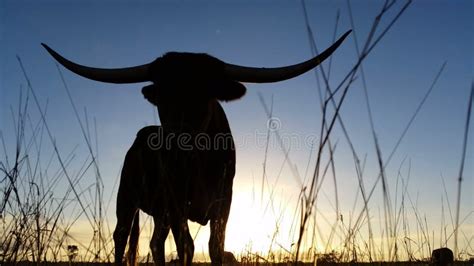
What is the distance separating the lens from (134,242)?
6.52 metres

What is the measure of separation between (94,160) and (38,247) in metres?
0.87

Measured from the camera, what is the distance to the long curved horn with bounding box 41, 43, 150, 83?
672 cm

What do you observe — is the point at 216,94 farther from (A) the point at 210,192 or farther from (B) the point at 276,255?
(B) the point at 276,255

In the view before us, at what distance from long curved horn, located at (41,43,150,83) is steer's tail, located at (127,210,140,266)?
175 cm

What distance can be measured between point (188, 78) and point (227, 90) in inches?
25.3

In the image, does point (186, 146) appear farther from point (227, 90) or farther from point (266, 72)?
point (266, 72)

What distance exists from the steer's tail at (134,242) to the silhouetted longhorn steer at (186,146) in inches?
0.9

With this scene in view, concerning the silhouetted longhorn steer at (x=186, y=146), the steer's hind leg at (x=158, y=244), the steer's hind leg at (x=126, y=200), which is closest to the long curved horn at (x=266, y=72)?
the silhouetted longhorn steer at (x=186, y=146)

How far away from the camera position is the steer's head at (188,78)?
6.10 meters

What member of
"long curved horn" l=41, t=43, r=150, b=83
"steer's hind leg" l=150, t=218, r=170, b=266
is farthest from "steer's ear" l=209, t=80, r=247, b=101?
"steer's hind leg" l=150, t=218, r=170, b=266

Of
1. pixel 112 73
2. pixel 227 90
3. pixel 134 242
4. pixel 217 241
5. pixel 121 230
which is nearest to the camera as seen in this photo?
pixel 217 241

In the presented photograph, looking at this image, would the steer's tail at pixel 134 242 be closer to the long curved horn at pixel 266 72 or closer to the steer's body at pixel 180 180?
the steer's body at pixel 180 180

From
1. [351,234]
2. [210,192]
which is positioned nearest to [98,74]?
[210,192]

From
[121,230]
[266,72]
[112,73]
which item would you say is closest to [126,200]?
[121,230]
